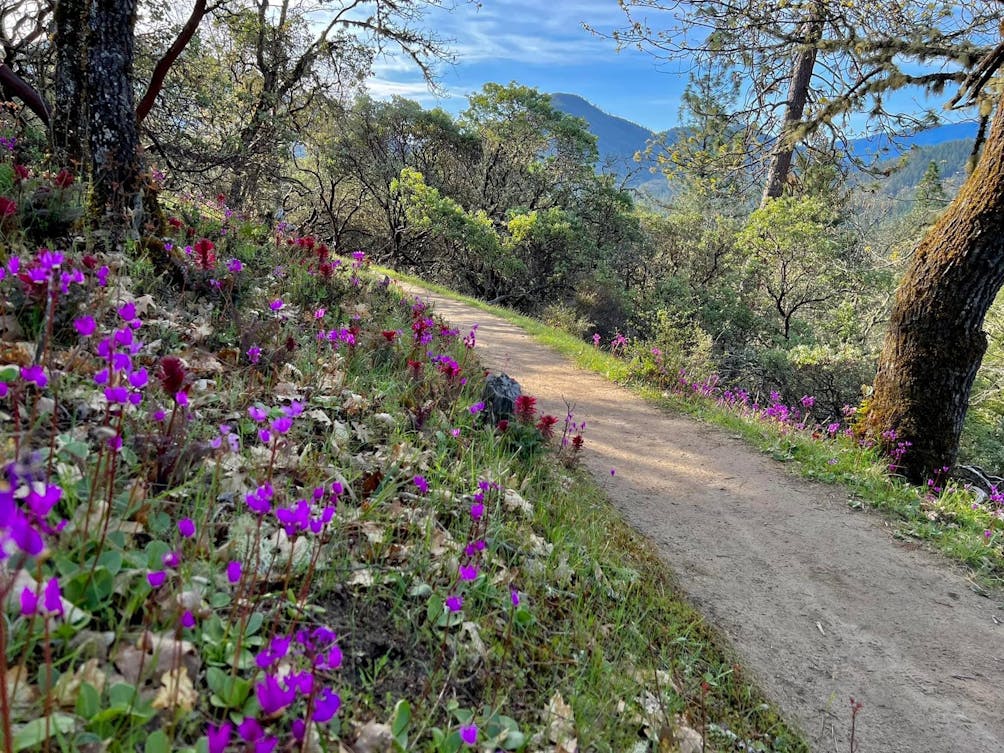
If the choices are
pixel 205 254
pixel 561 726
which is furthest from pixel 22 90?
pixel 561 726

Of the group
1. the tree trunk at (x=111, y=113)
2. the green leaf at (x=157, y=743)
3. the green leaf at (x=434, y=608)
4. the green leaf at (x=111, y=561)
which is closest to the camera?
the green leaf at (x=157, y=743)

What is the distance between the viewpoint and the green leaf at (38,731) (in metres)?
1.12

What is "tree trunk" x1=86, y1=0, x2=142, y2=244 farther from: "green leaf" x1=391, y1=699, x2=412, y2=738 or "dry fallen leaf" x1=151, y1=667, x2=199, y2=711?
"green leaf" x1=391, y1=699, x2=412, y2=738

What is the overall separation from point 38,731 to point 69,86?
5.08m

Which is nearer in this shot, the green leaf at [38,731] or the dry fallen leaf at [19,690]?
the green leaf at [38,731]

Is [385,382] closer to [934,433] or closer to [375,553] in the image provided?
[375,553]

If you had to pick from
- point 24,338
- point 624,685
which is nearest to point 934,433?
point 624,685

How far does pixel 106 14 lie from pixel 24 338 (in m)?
2.93

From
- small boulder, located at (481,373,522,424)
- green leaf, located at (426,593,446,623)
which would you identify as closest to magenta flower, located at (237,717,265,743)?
green leaf, located at (426,593,446,623)

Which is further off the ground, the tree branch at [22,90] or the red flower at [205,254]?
the tree branch at [22,90]

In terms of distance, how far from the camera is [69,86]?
14.7 feet

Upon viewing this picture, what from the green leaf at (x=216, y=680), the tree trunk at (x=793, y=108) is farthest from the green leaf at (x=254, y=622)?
the tree trunk at (x=793, y=108)

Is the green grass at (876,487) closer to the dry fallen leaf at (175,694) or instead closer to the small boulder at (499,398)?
the small boulder at (499,398)

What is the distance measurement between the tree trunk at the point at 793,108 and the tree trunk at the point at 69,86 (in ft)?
27.1
